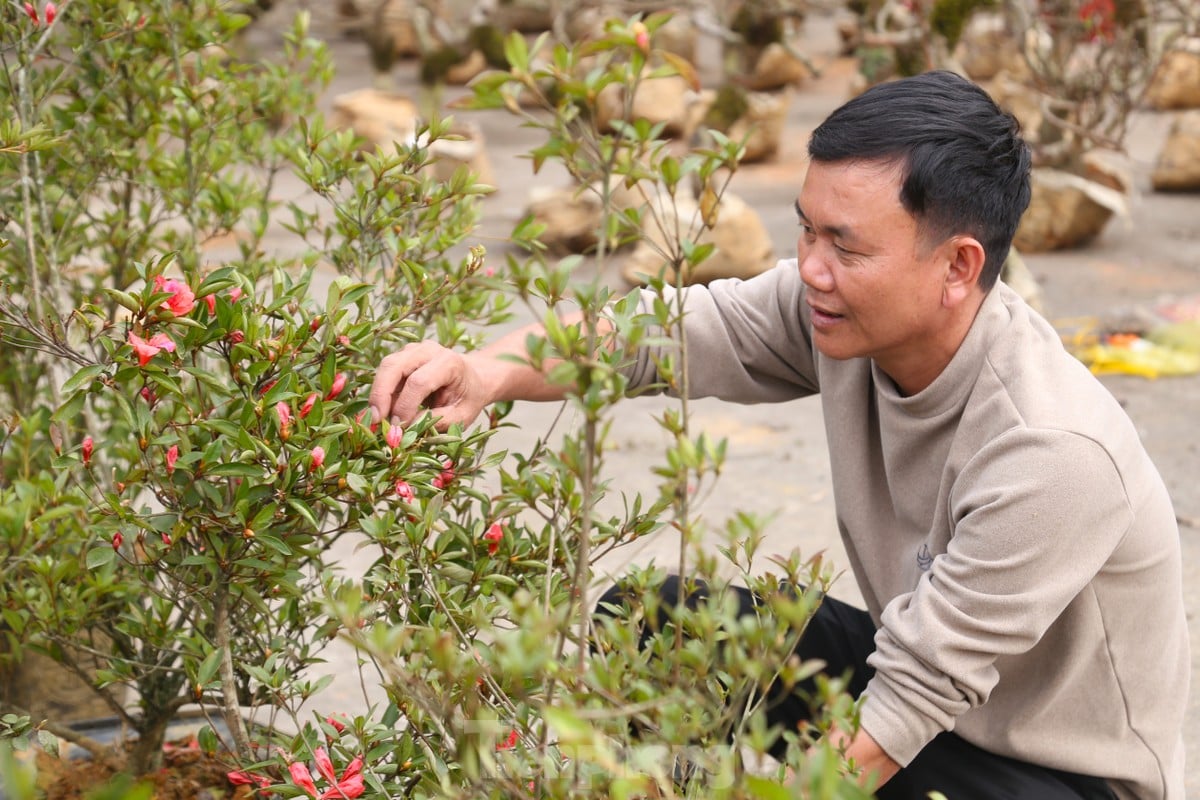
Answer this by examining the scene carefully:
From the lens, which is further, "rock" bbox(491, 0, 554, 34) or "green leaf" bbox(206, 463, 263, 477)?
"rock" bbox(491, 0, 554, 34)

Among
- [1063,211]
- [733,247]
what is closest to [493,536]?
[733,247]

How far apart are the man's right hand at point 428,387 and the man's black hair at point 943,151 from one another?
54 cm

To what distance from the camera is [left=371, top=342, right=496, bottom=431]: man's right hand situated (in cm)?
177

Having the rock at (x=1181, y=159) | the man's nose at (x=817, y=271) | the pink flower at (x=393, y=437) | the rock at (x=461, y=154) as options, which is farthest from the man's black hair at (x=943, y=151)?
the rock at (x=1181, y=159)

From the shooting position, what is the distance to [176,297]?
1.59 metres

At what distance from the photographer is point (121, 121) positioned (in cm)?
255

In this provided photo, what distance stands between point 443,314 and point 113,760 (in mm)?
900

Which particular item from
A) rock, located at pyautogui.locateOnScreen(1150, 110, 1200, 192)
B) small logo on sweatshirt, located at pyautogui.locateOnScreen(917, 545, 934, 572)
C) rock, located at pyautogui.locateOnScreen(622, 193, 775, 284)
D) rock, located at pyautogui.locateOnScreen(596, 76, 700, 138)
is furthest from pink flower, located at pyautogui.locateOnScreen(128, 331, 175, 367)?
rock, located at pyautogui.locateOnScreen(596, 76, 700, 138)

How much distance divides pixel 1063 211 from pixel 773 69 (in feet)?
17.3

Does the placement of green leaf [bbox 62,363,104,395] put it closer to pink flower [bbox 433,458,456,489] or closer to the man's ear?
pink flower [bbox 433,458,456,489]

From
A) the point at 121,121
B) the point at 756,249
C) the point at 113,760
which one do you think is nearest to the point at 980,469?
the point at 113,760

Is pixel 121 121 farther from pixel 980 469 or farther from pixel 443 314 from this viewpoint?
pixel 980 469

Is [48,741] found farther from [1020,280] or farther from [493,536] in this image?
[1020,280]

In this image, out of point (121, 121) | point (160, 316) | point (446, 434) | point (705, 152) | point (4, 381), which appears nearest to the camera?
point (705, 152)
